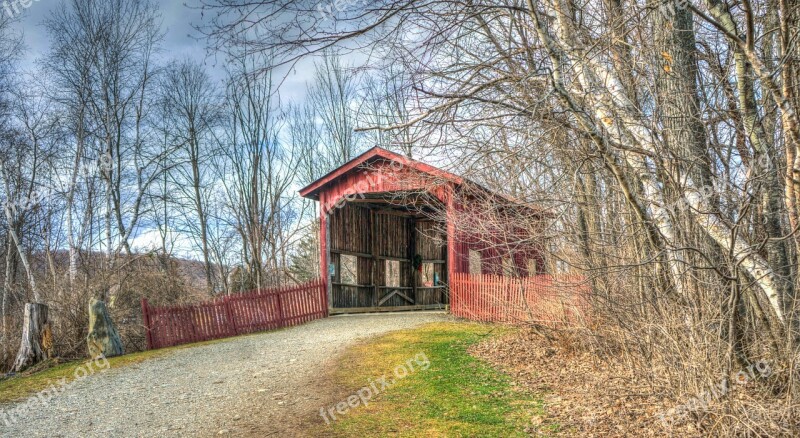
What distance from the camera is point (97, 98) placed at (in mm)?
17703

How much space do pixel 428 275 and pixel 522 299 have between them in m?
10.9

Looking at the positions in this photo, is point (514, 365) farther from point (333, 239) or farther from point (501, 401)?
point (333, 239)

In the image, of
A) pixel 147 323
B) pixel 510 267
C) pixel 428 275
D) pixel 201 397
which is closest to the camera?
pixel 201 397

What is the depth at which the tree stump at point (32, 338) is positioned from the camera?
1005 cm

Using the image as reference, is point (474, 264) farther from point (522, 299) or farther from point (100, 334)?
point (100, 334)

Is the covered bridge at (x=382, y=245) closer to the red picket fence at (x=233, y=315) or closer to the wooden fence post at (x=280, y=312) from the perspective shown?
the red picket fence at (x=233, y=315)

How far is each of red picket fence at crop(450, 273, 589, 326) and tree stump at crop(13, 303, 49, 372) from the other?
359 inches

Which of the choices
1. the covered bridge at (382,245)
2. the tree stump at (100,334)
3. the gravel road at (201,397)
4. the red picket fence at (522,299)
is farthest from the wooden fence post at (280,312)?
the red picket fence at (522,299)

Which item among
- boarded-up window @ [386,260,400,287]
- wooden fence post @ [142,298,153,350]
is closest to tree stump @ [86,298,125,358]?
wooden fence post @ [142,298,153,350]

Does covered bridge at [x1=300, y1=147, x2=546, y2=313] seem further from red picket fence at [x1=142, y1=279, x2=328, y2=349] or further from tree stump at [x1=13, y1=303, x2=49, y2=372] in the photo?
tree stump at [x1=13, y1=303, x2=49, y2=372]

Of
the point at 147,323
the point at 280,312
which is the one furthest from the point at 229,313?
the point at 147,323

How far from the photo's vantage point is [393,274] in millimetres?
19047

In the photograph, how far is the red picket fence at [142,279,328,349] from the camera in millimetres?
11719

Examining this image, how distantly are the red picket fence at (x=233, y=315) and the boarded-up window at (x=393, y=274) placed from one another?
14.7 ft
